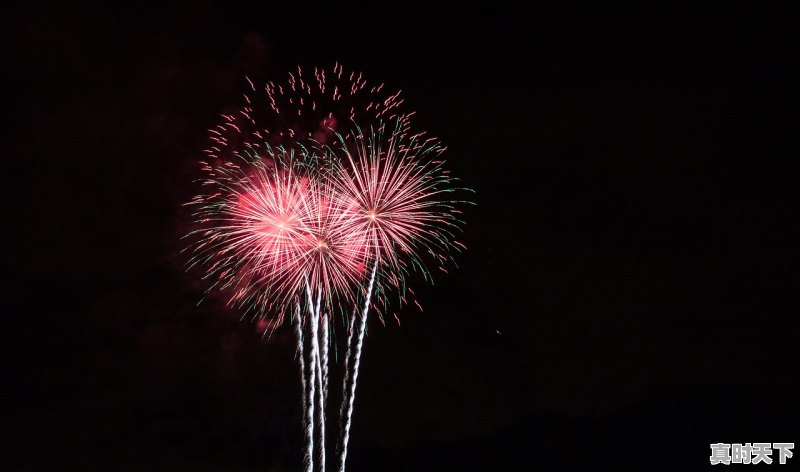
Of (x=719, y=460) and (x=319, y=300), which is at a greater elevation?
(x=319, y=300)

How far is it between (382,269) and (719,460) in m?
16.8

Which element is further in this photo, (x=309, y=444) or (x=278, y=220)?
(x=309, y=444)

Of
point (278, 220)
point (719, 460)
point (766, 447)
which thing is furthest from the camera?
point (766, 447)

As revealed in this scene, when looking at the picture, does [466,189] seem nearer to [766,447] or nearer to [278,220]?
[278,220]

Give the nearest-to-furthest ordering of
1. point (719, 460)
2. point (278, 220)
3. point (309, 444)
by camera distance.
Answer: point (278, 220), point (309, 444), point (719, 460)

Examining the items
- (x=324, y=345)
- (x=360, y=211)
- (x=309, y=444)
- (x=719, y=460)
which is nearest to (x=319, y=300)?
(x=324, y=345)

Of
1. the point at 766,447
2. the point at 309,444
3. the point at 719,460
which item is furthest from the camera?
the point at 766,447

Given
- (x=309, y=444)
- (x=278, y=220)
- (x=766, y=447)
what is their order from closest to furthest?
(x=278, y=220) → (x=309, y=444) → (x=766, y=447)

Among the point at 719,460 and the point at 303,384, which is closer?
the point at 303,384

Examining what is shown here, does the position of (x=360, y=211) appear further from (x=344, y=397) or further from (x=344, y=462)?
(x=344, y=462)

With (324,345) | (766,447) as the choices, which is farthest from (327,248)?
(766,447)

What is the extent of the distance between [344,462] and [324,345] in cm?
336

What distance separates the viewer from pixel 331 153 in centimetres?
1958

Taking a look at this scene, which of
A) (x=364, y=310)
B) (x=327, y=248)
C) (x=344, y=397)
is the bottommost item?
(x=344, y=397)
